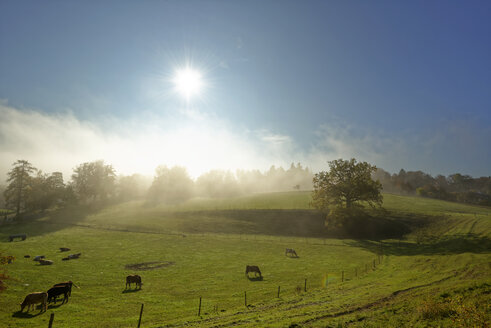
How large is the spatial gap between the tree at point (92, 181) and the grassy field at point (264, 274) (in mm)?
47099

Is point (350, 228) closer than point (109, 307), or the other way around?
point (109, 307)

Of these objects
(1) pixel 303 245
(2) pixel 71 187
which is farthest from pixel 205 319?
(2) pixel 71 187

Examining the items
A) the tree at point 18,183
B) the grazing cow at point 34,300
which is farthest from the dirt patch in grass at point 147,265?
the tree at point 18,183

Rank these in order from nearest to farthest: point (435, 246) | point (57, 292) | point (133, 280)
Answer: point (57, 292)
point (133, 280)
point (435, 246)

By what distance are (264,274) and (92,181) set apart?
113706 mm

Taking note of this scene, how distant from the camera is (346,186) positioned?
2506 inches

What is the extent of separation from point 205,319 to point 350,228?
57.7 meters

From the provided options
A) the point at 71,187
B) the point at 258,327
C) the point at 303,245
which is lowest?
the point at 303,245

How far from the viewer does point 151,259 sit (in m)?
39.6

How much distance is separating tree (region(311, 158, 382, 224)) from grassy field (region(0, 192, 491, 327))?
9167 mm

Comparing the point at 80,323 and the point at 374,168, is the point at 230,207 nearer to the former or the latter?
the point at 374,168

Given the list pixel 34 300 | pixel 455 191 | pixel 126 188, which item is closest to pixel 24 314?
pixel 34 300

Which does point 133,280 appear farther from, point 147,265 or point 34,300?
point 147,265

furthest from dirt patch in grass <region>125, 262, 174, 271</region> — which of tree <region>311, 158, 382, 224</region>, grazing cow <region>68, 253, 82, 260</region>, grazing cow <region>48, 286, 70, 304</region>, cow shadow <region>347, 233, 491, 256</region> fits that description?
tree <region>311, 158, 382, 224</region>
